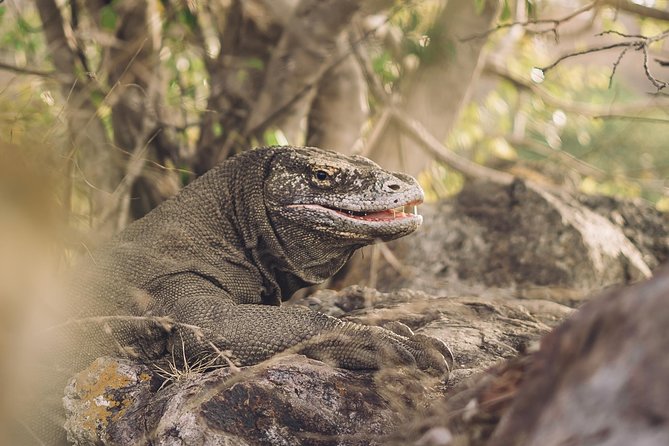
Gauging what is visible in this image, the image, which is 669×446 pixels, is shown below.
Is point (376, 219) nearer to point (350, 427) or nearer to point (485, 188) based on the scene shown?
point (350, 427)

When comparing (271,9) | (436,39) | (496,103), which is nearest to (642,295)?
(271,9)

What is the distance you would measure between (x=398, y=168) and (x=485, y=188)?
2181 millimetres

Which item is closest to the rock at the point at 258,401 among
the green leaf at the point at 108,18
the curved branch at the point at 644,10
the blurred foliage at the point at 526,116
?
the curved branch at the point at 644,10

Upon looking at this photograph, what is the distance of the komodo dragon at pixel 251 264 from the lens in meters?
4.89

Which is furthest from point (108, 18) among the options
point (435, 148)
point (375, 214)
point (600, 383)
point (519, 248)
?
point (600, 383)

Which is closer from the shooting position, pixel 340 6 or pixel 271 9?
pixel 340 6

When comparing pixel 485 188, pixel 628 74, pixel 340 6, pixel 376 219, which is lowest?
pixel 628 74

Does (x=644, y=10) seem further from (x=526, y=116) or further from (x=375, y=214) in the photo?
(x=526, y=116)

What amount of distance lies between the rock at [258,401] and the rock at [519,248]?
2.92m

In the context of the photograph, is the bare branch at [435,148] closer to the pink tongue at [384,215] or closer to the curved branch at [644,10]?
the curved branch at [644,10]

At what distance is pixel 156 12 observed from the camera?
9.90m

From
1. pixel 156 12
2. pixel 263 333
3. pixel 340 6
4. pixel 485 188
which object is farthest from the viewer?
pixel 156 12

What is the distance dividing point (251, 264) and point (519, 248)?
333 centimetres

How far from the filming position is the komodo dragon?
16.0 ft
